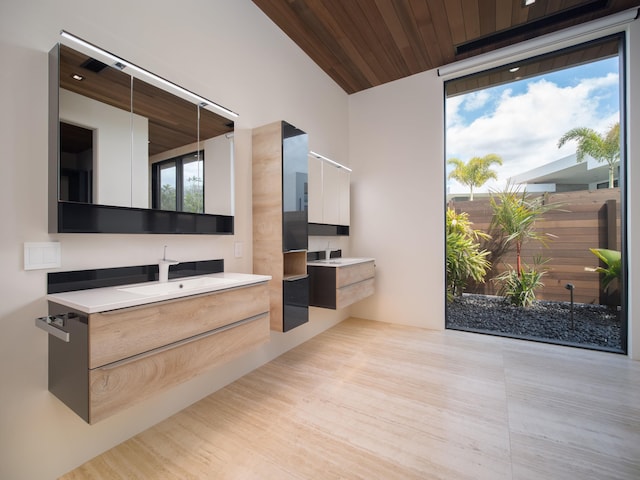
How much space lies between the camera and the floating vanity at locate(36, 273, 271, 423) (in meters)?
1.11

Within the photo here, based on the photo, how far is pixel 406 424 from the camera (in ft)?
5.68

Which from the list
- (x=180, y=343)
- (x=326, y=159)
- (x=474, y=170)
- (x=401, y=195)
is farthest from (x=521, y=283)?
(x=180, y=343)

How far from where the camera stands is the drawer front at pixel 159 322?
3.66ft

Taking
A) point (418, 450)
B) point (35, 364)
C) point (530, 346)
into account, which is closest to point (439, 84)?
point (530, 346)

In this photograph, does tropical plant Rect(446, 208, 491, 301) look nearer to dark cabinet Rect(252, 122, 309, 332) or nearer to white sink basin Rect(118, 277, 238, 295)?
dark cabinet Rect(252, 122, 309, 332)

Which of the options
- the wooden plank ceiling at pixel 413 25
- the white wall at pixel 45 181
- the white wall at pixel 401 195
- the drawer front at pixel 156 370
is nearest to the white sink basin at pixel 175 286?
the white wall at pixel 45 181

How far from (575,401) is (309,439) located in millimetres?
1787

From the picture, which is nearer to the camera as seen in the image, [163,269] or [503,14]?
[163,269]

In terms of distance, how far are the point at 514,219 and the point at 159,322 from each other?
3.43m

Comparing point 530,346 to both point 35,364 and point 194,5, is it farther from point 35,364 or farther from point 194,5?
point 194,5

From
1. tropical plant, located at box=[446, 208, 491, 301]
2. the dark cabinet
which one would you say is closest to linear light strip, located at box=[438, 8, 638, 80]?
tropical plant, located at box=[446, 208, 491, 301]

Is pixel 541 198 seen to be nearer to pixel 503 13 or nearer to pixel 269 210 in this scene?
pixel 503 13

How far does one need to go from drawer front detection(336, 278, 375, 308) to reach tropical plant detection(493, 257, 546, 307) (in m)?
1.41

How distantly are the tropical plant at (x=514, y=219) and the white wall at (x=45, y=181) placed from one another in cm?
266
